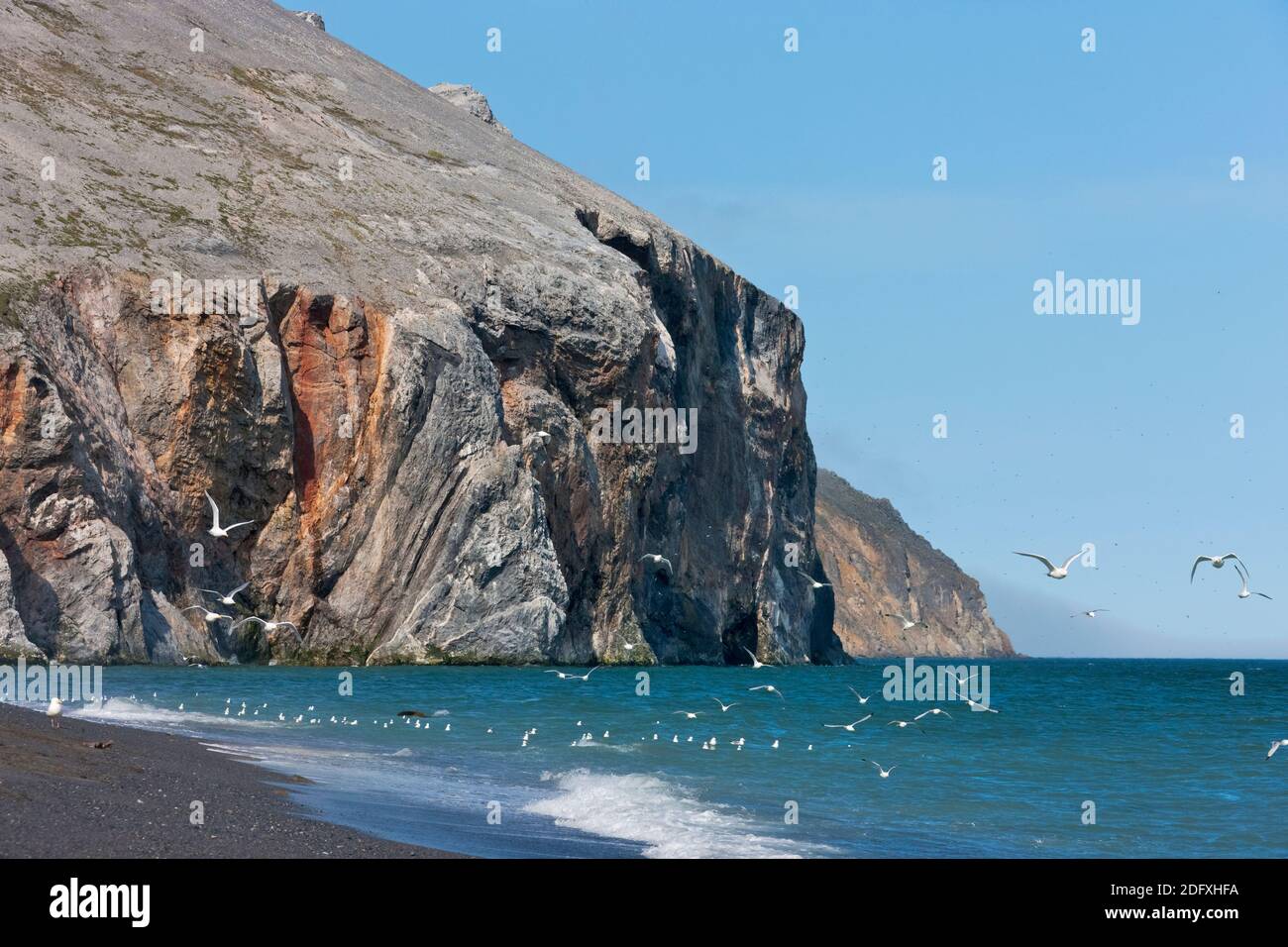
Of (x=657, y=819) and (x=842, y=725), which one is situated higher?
(x=657, y=819)

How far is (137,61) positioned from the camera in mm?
85125

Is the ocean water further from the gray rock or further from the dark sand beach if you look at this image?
the gray rock

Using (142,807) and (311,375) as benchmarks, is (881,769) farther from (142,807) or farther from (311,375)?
(311,375)

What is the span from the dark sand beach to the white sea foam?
404cm

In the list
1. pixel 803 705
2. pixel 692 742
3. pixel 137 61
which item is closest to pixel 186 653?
pixel 803 705

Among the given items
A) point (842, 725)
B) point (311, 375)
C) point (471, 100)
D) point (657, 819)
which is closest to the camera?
point (657, 819)

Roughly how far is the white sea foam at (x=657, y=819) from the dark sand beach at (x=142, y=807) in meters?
4.04

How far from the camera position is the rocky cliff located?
58.5 m

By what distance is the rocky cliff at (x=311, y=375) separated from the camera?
192 ft

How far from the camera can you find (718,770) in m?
30.7

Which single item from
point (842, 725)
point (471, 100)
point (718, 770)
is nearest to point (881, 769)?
point (718, 770)

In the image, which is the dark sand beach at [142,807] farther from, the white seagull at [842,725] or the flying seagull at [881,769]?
the white seagull at [842,725]

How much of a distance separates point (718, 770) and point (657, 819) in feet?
27.8
